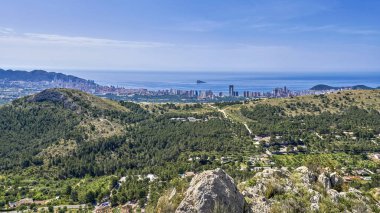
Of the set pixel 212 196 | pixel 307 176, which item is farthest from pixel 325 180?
pixel 212 196

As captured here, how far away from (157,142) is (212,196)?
69.7 m

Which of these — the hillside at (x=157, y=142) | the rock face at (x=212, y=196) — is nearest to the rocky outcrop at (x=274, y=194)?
the rock face at (x=212, y=196)

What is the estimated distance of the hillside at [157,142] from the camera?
57.8 metres

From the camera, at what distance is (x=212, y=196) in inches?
494

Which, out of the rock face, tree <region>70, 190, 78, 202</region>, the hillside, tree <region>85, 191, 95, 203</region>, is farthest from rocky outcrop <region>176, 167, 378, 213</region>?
tree <region>70, 190, 78, 202</region>

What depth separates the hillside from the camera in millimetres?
57750

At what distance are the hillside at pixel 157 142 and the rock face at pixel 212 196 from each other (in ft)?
85.0

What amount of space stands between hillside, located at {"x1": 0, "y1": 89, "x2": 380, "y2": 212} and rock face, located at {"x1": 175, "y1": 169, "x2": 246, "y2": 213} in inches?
1020

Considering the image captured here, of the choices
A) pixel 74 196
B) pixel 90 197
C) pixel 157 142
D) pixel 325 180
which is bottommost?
pixel 74 196

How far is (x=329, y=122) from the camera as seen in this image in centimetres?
9450

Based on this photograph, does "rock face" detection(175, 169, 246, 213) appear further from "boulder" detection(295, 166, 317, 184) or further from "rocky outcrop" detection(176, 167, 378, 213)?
"boulder" detection(295, 166, 317, 184)

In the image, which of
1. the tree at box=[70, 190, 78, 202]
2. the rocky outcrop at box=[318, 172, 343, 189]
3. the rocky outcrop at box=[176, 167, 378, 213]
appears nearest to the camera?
the rocky outcrop at box=[176, 167, 378, 213]

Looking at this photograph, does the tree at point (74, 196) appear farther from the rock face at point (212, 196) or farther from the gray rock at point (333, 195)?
the rock face at point (212, 196)

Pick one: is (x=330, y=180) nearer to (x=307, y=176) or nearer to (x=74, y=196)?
(x=307, y=176)
